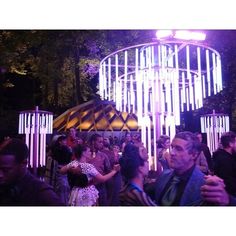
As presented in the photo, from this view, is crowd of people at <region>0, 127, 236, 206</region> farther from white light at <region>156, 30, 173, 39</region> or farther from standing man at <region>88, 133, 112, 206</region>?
white light at <region>156, 30, 173, 39</region>

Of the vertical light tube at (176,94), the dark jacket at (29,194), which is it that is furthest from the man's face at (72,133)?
the vertical light tube at (176,94)

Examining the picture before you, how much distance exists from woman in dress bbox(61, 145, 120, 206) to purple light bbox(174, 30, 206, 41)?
5.98 feet

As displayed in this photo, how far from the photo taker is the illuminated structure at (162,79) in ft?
12.5

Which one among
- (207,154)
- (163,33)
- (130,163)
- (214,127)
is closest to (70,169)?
(130,163)

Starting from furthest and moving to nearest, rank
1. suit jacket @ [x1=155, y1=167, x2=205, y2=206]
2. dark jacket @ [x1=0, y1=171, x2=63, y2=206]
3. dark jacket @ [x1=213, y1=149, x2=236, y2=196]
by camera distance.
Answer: dark jacket @ [x1=213, y1=149, x2=236, y2=196], suit jacket @ [x1=155, y1=167, x2=205, y2=206], dark jacket @ [x1=0, y1=171, x2=63, y2=206]

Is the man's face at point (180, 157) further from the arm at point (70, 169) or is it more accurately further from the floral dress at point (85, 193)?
the arm at point (70, 169)

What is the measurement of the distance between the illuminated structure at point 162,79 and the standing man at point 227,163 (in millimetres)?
582

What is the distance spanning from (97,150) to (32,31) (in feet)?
5.57

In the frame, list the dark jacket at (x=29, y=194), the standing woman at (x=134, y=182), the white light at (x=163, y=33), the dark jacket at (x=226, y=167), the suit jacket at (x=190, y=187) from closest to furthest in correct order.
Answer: the standing woman at (x=134, y=182) < the dark jacket at (x=29, y=194) < the suit jacket at (x=190, y=187) < the dark jacket at (x=226, y=167) < the white light at (x=163, y=33)

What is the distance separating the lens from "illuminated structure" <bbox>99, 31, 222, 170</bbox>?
12.5ft

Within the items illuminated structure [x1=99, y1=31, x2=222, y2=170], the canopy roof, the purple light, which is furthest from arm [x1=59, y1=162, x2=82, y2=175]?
the purple light

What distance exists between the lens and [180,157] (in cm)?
366
